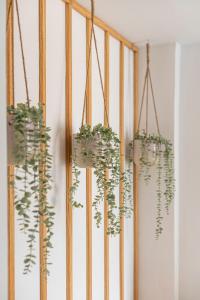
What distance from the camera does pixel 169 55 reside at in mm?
3043

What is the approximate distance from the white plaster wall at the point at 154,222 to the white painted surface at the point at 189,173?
144mm

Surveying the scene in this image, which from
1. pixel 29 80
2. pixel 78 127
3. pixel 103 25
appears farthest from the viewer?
pixel 103 25

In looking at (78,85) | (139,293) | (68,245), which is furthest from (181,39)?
(139,293)

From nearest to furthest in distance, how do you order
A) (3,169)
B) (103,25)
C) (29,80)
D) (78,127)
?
(3,169) → (29,80) → (78,127) → (103,25)

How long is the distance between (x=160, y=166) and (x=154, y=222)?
0.48m

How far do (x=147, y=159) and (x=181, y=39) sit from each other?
102 cm

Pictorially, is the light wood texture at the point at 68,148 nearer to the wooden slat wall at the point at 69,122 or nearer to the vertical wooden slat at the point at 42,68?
the wooden slat wall at the point at 69,122

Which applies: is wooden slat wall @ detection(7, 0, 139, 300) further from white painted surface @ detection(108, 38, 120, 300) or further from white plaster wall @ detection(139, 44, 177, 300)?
white plaster wall @ detection(139, 44, 177, 300)

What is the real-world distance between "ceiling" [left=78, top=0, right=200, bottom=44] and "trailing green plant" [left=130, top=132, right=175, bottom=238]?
774 mm

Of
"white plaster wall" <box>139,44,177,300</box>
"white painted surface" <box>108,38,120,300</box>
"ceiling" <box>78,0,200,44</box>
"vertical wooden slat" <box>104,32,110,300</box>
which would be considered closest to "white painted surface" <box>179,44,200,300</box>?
"white plaster wall" <box>139,44,177,300</box>

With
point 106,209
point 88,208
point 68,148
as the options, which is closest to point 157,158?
point 106,209

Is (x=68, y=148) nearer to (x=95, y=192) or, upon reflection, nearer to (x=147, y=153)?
(x=95, y=192)

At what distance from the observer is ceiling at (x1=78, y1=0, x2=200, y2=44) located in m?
2.25

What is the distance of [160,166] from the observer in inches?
119
